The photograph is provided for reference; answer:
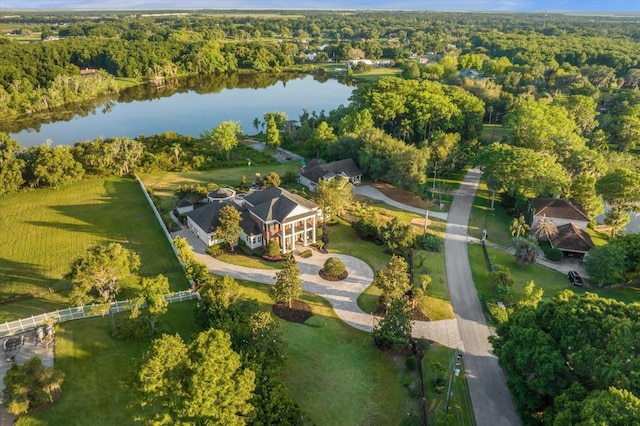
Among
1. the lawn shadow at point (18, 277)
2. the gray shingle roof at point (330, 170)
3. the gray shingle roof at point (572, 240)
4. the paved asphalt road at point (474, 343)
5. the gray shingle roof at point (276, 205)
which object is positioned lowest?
the paved asphalt road at point (474, 343)

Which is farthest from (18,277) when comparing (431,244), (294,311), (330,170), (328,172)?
(431,244)

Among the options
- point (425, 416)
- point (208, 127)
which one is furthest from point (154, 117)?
point (425, 416)

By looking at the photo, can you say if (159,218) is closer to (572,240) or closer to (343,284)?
(343,284)

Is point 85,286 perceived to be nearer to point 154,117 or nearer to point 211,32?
point 154,117

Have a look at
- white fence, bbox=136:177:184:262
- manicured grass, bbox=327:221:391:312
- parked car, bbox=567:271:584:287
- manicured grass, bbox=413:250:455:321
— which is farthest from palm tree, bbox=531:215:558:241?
white fence, bbox=136:177:184:262

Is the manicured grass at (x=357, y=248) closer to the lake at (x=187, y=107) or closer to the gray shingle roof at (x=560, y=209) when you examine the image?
the gray shingle roof at (x=560, y=209)

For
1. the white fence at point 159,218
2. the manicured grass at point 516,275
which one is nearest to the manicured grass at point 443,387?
the manicured grass at point 516,275
